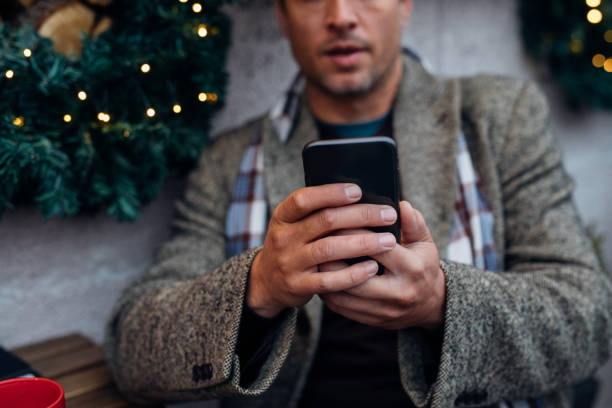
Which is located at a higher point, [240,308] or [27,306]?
[240,308]

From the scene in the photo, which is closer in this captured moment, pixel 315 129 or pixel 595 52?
pixel 315 129

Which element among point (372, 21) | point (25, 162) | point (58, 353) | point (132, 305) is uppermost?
point (372, 21)

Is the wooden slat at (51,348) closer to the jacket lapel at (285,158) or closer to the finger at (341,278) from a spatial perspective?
the jacket lapel at (285,158)

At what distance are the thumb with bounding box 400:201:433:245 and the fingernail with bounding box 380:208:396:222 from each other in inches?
1.7

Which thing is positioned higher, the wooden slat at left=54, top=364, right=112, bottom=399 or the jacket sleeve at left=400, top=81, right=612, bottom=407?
the jacket sleeve at left=400, top=81, right=612, bottom=407

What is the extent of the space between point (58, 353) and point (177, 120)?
2.03 ft

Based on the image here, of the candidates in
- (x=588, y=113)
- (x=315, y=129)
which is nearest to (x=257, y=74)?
(x=315, y=129)

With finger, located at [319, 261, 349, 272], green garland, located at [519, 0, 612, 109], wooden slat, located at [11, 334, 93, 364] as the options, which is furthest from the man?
green garland, located at [519, 0, 612, 109]

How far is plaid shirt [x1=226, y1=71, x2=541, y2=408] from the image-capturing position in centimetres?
108

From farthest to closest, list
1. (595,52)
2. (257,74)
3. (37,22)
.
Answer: (595,52) < (257,74) < (37,22)

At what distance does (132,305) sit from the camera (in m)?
1.03

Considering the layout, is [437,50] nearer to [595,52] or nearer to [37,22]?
[595,52]

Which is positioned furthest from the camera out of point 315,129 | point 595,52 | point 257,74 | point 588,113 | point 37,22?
point 588,113

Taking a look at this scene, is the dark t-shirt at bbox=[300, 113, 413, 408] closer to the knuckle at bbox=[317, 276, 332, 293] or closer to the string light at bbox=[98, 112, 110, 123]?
the knuckle at bbox=[317, 276, 332, 293]
